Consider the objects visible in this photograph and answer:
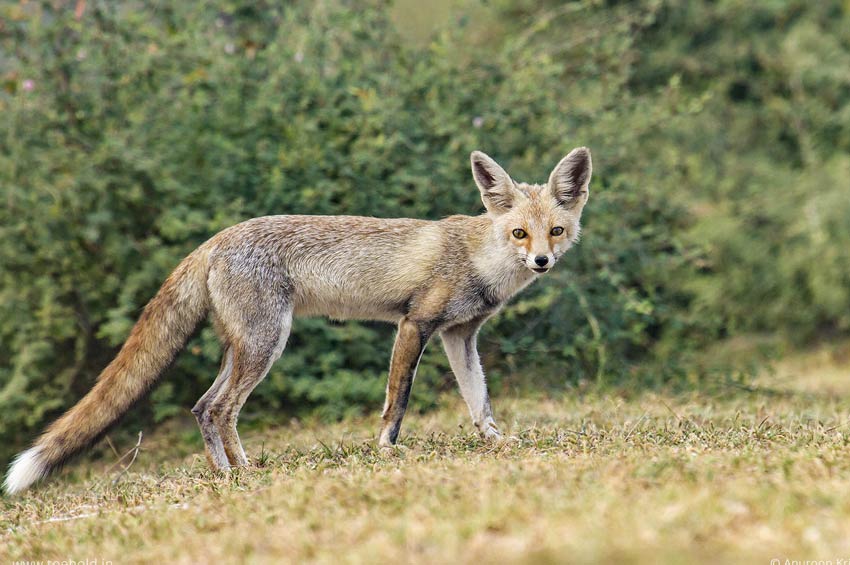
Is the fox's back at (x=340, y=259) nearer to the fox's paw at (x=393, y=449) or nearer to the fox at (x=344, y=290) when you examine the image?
the fox at (x=344, y=290)

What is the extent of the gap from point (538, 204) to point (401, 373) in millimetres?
1251

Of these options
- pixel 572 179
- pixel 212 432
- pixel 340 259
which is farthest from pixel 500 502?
pixel 572 179

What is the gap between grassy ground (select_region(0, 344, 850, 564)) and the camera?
2979mm

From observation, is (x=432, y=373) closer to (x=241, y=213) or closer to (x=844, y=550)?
(x=241, y=213)

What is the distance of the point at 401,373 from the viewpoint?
545 centimetres

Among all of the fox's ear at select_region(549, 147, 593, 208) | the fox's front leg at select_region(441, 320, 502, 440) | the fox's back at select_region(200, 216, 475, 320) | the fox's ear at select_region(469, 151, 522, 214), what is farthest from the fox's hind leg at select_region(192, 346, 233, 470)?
the fox's ear at select_region(549, 147, 593, 208)

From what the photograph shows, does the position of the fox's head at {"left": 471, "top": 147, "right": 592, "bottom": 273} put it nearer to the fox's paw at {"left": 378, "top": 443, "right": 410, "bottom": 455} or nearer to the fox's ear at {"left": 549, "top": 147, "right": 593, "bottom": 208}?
the fox's ear at {"left": 549, "top": 147, "right": 593, "bottom": 208}

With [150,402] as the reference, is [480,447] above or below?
above

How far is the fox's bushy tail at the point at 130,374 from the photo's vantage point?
5.09 m

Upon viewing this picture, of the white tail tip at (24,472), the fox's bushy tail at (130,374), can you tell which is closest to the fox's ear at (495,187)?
the fox's bushy tail at (130,374)

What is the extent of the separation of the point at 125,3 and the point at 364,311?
15.9 ft

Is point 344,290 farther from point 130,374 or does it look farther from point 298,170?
point 298,170

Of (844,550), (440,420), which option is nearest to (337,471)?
(844,550)

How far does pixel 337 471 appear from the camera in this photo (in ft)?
14.7
